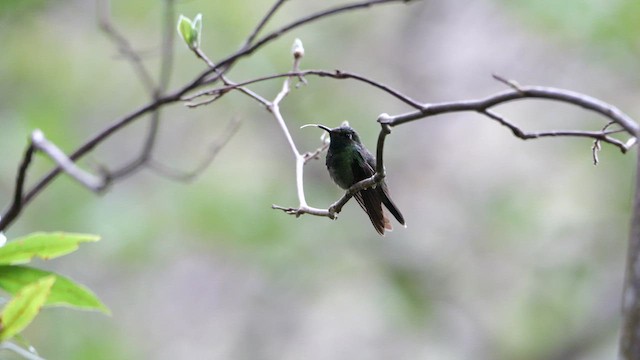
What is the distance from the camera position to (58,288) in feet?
4.58

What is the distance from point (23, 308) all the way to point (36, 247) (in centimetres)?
32

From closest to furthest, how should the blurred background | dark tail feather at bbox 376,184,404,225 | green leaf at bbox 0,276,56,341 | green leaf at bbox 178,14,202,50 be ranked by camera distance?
1. green leaf at bbox 0,276,56,341
2. dark tail feather at bbox 376,184,404,225
3. green leaf at bbox 178,14,202,50
4. the blurred background

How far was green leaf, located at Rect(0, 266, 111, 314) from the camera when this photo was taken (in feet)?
4.47

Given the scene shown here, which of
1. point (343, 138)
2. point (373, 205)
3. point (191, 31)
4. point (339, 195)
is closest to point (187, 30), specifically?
point (191, 31)

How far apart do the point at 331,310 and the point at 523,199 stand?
1.87 meters

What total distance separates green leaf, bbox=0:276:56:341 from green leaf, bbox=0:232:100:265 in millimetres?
293

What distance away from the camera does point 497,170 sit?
22.1 feet

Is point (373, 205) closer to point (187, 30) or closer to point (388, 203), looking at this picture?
point (388, 203)

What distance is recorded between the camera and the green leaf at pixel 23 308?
1.07 meters

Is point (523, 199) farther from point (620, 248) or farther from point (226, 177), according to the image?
point (226, 177)

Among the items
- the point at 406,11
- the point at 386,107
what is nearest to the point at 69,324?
the point at 386,107

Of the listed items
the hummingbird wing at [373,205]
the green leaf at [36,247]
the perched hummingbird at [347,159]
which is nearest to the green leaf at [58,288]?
the green leaf at [36,247]

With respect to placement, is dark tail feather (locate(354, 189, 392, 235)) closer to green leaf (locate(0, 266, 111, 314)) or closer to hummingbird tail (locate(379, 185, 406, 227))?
hummingbird tail (locate(379, 185, 406, 227))

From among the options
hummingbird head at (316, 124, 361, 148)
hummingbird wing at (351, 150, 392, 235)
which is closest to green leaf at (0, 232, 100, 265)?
hummingbird wing at (351, 150, 392, 235)
